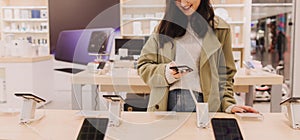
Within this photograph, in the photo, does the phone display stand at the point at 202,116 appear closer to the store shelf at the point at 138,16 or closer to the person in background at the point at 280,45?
the store shelf at the point at 138,16

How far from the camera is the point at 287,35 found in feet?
17.9

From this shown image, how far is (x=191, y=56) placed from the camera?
4.65 ft

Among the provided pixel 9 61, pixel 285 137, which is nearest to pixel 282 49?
pixel 9 61

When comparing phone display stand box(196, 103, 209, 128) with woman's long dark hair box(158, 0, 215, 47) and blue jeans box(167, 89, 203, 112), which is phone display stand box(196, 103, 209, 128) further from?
woman's long dark hair box(158, 0, 215, 47)

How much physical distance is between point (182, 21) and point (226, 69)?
0.29 metres

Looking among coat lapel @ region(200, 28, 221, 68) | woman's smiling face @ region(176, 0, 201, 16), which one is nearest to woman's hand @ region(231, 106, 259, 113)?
coat lapel @ region(200, 28, 221, 68)

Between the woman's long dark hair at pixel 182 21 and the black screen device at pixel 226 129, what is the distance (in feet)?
1.31

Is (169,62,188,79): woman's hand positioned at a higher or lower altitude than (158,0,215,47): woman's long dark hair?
lower

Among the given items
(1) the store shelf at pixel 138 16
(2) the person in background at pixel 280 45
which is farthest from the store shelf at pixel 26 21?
(2) the person in background at pixel 280 45

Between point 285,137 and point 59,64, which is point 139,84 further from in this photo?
point 59,64

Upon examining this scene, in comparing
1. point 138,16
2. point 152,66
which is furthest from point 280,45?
point 152,66

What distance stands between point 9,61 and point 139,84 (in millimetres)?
2647

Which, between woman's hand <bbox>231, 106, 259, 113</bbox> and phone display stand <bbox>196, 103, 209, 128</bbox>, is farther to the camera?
woman's hand <bbox>231, 106, 259, 113</bbox>

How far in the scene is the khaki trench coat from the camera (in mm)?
1383
